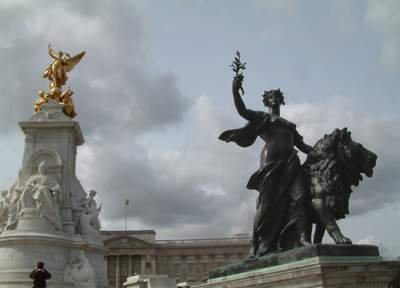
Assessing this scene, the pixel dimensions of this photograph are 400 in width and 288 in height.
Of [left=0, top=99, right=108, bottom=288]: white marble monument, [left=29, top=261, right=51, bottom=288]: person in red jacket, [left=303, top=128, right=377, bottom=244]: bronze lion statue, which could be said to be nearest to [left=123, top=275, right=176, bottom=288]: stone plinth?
[left=0, top=99, right=108, bottom=288]: white marble monument

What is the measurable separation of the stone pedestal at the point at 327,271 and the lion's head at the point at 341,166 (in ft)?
3.11

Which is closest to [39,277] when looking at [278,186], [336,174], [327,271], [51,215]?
[278,186]

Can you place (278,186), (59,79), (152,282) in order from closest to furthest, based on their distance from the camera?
1. (278,186)
2. (152,282)
3. (59,79)

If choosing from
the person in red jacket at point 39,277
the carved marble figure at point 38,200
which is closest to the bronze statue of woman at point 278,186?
the person in red jacket at point 39,277

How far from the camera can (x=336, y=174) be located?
796cm

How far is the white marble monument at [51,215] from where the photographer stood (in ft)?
88.6

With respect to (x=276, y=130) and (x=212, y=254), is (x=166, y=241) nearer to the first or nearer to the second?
(x=212, y=254)

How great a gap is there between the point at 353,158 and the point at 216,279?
3250 mm

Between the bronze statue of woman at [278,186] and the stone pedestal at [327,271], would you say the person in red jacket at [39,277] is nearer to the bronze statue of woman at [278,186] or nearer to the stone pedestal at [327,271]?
the bronze statue of woman at [278,186]

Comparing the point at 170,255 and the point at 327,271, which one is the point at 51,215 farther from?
the point at 170,255

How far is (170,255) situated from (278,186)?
90158 millimetres

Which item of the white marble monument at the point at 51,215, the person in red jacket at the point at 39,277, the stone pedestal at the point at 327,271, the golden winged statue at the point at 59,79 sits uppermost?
the golden winged statue at the point at 59,79

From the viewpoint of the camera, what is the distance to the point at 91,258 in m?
29.7

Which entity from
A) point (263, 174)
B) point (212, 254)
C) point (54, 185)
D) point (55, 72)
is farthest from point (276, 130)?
point (212, 254)
